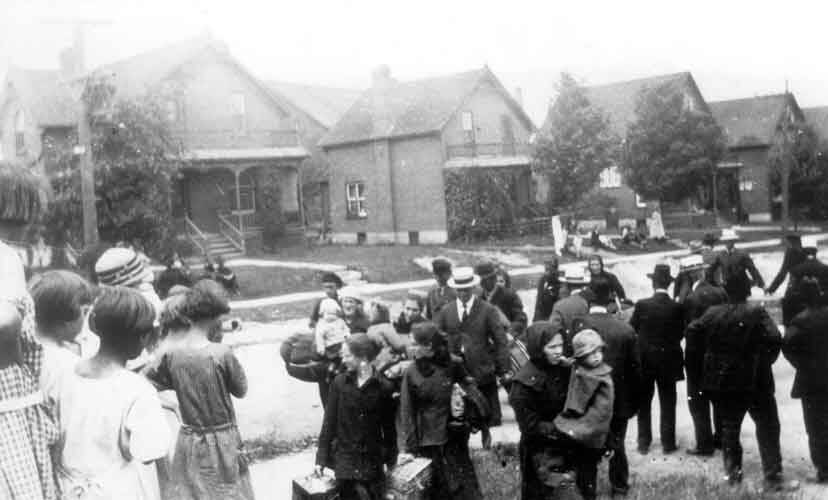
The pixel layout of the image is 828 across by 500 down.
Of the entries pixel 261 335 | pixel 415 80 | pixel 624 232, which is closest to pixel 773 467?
pixel 261 335

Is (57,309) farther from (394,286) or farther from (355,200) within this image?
(355,200)

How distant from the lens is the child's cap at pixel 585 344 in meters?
5.19

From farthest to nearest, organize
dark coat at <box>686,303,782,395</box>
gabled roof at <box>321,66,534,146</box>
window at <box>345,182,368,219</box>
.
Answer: window at <box>345,182,368,219</box>
gabled roof at <box>321,66,534,146</box>
dark coat at <box>686,303,782,395</box>

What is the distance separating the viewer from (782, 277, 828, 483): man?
646 cm

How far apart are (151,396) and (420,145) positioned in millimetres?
30157

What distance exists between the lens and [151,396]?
3.32 metres

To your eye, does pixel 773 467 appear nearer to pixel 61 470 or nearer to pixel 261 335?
pixel 61 470

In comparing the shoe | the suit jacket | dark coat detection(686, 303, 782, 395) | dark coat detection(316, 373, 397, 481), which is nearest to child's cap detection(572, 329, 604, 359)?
dark coat detection(316, 373, 397, 481)

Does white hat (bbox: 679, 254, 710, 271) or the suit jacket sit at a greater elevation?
white hat (bbox: 679, 254, 710, 271)

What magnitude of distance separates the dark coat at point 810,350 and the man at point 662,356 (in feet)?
3.39

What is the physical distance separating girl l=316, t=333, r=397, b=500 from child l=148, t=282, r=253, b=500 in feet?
2.78

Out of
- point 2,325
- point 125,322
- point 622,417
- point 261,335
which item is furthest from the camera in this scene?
point 261,335

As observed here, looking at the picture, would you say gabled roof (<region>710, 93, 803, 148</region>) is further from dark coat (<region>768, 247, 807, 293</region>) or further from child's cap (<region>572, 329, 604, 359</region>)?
child's cap (<region>572, 329, 604, 359</region>)

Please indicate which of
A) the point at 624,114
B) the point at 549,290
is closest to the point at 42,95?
the point at 549,290
